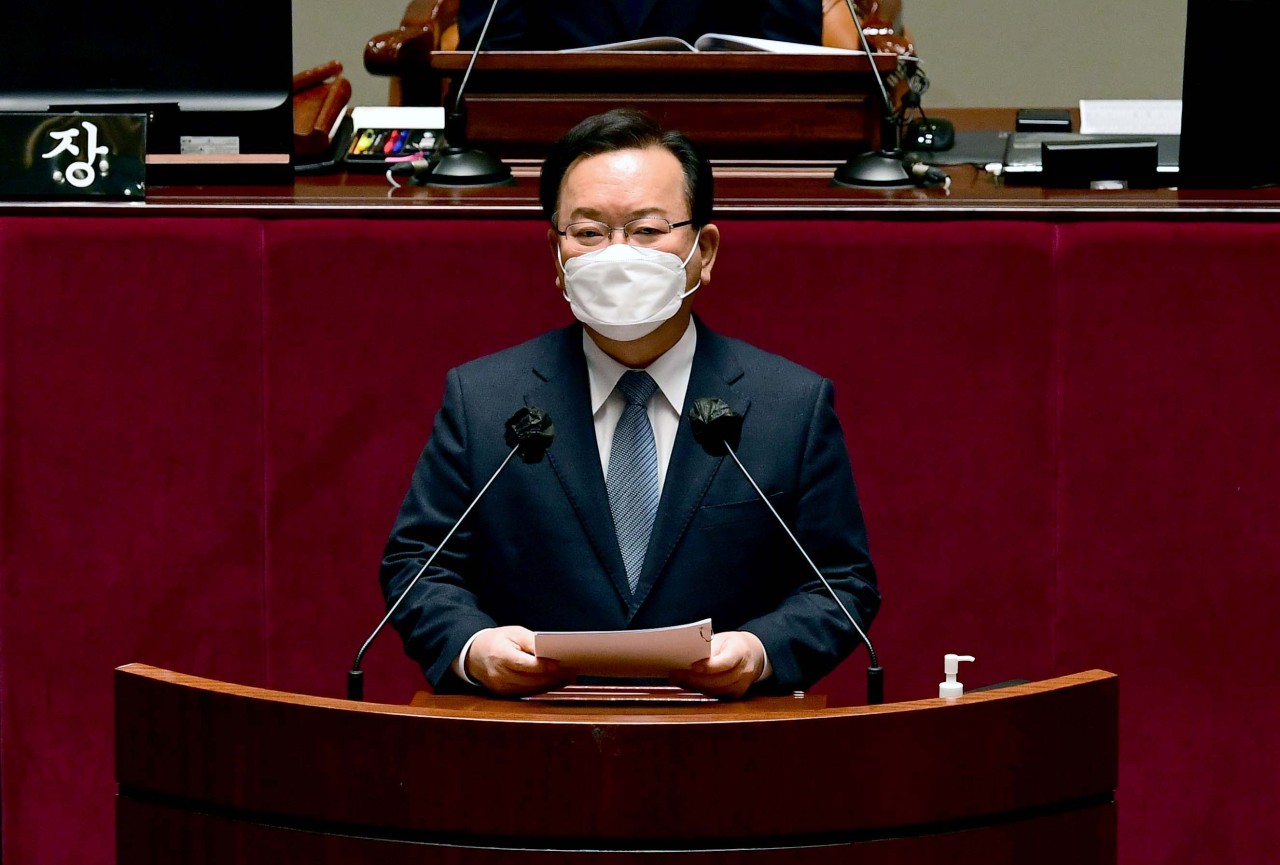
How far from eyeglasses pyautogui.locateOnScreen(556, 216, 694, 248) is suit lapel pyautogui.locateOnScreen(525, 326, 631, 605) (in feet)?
0.46

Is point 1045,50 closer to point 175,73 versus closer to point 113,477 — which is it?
point 175,73

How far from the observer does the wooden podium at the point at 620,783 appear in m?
1.24

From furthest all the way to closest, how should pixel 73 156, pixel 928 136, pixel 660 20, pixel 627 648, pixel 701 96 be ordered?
pixel 660 20 → pixel 928 136 → pixel 701 96 → pixel 73 156 → pixel 627 648

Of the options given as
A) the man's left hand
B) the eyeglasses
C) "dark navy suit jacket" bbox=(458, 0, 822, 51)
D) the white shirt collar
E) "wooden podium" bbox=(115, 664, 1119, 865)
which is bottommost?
"wooden podium" bbox=(115, 664, 1119, 865)

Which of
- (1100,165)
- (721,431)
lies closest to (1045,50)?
(1100,165)

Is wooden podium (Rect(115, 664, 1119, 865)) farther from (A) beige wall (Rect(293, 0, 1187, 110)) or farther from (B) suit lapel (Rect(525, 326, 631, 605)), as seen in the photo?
(A) beige wall (Rect(293, 0, 1187, 110))

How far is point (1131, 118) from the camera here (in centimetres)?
285

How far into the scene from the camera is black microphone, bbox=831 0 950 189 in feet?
7.23

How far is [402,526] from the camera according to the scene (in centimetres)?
177

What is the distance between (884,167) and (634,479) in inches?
25.6

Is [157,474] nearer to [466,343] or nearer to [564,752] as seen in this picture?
[466,343]

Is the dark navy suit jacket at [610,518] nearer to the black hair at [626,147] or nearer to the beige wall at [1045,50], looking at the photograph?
the black hair at [626,147]

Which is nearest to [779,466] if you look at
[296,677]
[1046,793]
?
[1046,793]

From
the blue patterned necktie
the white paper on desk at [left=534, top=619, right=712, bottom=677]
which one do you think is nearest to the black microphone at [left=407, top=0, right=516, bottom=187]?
the blue patterned necktie
